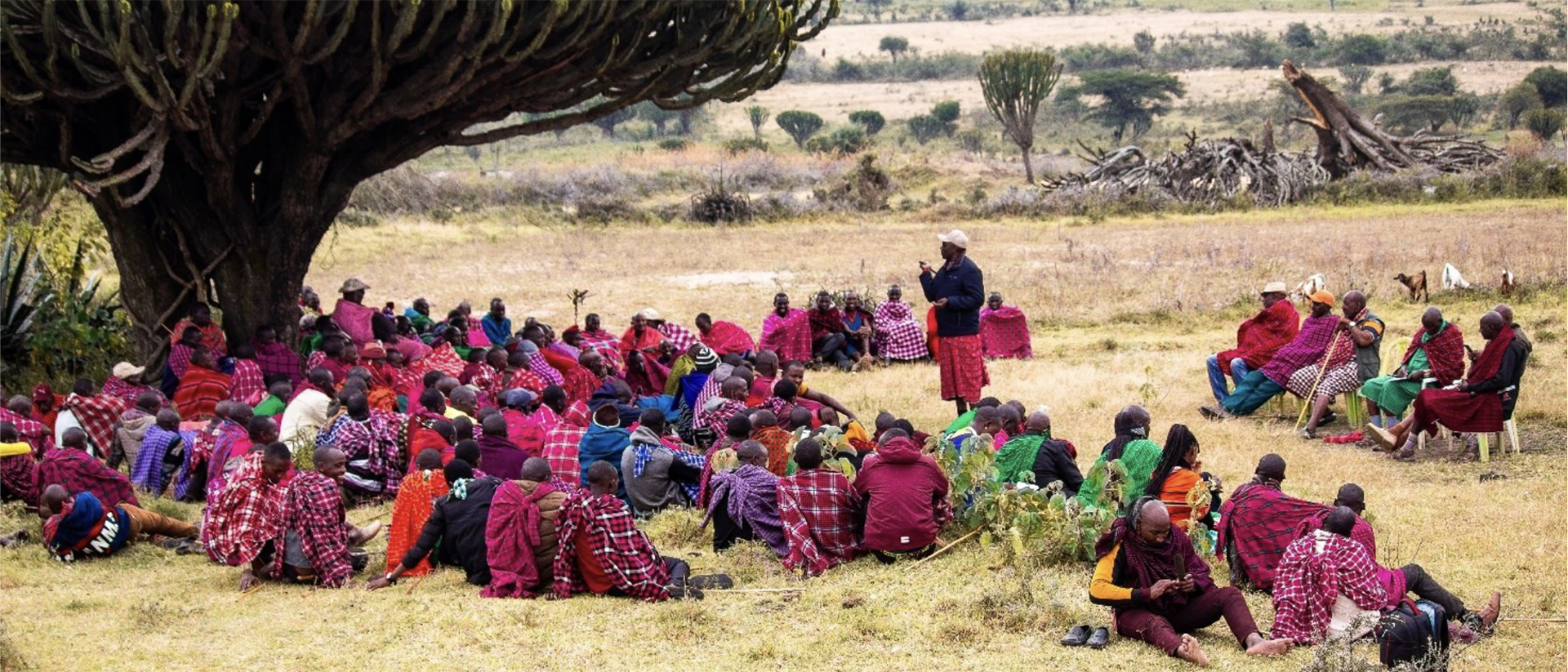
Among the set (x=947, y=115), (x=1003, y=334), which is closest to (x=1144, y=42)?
(x=947, y=115)

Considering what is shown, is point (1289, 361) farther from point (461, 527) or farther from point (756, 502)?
point (461, 527)

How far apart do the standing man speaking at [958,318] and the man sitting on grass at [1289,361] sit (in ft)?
7.56

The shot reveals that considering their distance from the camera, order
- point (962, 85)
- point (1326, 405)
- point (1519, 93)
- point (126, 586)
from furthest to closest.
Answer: point (962, 85) → point (1519, 93) → point (1326, 405) → point (126, 586)

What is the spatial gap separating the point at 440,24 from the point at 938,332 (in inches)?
206

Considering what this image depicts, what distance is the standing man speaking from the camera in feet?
42.8

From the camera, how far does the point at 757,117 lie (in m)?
67.8

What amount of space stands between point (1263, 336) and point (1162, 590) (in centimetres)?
711

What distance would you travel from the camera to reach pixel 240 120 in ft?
51.0

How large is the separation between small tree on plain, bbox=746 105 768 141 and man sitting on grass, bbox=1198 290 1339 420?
5168 cm

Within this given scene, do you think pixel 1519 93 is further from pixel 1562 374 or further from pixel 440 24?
pixel 440 24

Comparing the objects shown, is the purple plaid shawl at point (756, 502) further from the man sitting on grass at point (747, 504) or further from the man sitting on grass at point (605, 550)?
the man sitting on grass at point (605, 550)

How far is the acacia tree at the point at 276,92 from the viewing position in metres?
13.1

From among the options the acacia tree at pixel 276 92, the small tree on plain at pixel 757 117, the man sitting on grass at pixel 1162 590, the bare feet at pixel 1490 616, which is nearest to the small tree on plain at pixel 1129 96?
the small tree on plain at pixel 757 117

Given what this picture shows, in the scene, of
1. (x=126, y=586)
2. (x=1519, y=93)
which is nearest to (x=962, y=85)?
(x=1519, y=93)
